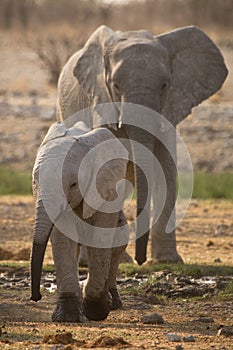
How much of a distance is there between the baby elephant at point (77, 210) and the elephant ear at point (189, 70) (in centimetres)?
243

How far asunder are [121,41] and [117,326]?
3.25 m

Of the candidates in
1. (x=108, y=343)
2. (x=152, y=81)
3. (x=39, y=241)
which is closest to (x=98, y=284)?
(x=39, y=241)

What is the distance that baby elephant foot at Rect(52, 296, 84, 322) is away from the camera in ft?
22.0

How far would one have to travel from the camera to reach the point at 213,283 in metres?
8.32

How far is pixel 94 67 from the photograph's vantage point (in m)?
Result: 9.60

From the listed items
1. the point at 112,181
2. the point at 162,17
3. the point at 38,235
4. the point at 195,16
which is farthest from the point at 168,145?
the point at 162,17

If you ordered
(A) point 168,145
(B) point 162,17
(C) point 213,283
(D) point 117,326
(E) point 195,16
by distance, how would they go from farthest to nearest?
1. (B) point 162,17
2. (E) point 195,16
3. (A) point 168,145
4. (C) point 213,283
5. (D) point 117,326

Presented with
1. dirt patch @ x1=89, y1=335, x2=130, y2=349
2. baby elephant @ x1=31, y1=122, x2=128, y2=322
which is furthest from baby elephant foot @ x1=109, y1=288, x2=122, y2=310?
dirt patch @ x1=89, y1=335, x2=130, y2=349

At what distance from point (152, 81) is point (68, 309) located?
262 cm

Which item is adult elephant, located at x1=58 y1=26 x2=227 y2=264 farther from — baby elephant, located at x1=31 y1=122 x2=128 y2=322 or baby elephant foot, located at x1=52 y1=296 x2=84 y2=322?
baby elephant foot, located at x1=52 y1=296 x2=84 y2=322

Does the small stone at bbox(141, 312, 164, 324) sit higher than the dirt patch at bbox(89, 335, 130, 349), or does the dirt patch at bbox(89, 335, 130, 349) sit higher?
the dirt patch at bbox(89, 335, 130, 349)

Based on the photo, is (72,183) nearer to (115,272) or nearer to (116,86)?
(115,272)

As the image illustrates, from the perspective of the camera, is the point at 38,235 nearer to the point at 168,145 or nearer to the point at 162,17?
the point at 168,145

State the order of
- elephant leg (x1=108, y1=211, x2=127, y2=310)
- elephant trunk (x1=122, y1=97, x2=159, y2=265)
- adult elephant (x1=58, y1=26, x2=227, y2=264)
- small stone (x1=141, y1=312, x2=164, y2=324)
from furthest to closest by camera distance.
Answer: adult elephant (x1=58, y1=26, x2=227, y2=264) < elephant trunk (x1=122, y1=97, x2=159, y2=265) < elephant leg (x1=108, y1=211, x2=127, y2=310) < small stone (x1=141, y1=312, x2=164, y2=324)
